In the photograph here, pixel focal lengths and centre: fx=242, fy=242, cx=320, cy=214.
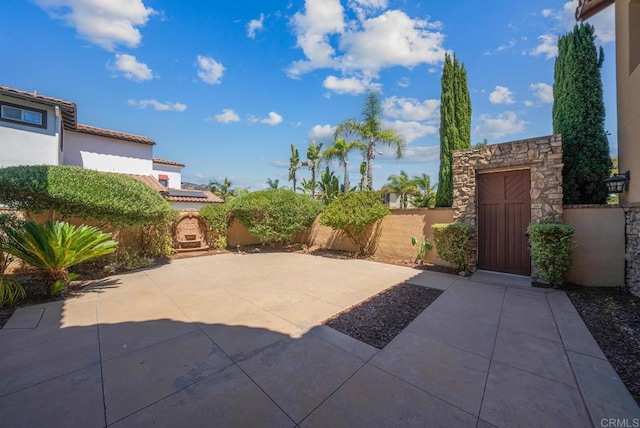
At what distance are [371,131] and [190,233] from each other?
448 inches

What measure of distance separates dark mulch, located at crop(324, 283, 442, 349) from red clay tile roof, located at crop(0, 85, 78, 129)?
12.6 metres

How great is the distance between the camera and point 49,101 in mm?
8828

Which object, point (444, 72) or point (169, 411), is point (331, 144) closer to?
point (444, 72)

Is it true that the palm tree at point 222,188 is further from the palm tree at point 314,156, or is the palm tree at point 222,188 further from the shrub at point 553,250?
the shrub at point 553,250

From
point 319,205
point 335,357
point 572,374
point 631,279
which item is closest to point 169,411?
point 335,357

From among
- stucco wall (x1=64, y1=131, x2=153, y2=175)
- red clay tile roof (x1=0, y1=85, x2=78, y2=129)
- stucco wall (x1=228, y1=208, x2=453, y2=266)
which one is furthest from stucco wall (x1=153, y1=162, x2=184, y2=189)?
stucco wall (x1=228, y1=208, x2=453, y2=266)

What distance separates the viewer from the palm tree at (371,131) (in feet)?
47.4

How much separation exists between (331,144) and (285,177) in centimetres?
1047

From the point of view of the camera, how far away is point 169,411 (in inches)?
79.0

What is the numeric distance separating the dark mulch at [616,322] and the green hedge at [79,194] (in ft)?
29.9

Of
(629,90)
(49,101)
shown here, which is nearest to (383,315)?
(629,90)

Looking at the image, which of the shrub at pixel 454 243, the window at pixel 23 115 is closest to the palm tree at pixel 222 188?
the window at pixel 23 115

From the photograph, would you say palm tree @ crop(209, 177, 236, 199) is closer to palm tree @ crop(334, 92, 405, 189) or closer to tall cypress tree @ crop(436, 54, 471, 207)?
palm tree @ crop(334, 92, 405, 189)

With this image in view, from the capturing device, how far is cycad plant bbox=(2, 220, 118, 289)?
15.1 feet
